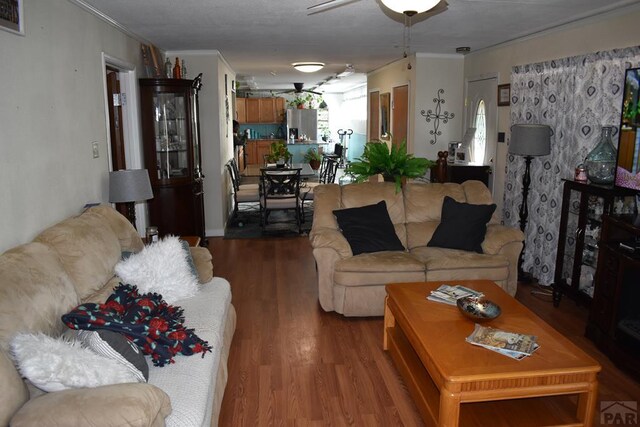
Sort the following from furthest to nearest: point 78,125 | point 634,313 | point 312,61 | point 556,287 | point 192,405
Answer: point 312,61
point 556,287
point 78,125
point 634,313
point 192,405

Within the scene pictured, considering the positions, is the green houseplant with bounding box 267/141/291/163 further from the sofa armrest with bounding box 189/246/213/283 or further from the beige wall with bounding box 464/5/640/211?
the sofa armrest with bounding box 189/246/213/283

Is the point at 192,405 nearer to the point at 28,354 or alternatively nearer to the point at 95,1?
the point at 28,354

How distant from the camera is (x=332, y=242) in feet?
13.3

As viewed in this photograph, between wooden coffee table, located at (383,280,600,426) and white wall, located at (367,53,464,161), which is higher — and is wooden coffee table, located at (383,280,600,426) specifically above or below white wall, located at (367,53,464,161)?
below

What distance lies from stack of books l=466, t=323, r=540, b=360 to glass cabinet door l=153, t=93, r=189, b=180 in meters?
4.02

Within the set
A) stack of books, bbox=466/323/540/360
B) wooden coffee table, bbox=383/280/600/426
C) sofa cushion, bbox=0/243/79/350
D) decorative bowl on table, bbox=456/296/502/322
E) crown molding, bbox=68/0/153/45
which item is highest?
crown molding, bbox=68/0/153/45


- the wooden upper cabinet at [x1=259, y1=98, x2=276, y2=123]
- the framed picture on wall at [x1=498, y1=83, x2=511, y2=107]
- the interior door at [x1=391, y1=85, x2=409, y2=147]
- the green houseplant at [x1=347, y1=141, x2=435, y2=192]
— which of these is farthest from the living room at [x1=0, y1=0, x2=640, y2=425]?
the wooden upper cabinet at [x1=259, y1=98, x2=276, y2=123]

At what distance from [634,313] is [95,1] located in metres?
4.37

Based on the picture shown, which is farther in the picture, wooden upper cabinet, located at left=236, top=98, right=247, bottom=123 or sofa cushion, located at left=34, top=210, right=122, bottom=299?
wooden upper cabinet, located at left=236, top=98, right=247, bottom=123

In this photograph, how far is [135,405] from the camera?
66.0 inches

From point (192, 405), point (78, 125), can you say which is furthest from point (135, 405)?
point (78, 125)

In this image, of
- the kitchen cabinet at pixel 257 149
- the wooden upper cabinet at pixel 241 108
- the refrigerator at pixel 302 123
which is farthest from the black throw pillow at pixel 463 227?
the wooden upper cabinet at pixel 241 108

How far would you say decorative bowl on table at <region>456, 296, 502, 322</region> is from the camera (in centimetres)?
278

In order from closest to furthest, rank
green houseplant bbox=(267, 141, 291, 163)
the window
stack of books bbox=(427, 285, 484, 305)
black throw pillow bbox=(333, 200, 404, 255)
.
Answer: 1. stack of books bbox=(427, 285, 484, 305)
2. black throw pillow bbox=(333, 200, 404, 255)
3. the window
4. green houseplant bbox=(267, 141, 291, 163)
